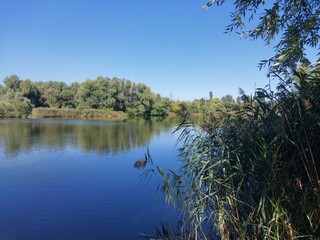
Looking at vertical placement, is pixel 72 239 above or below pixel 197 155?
below

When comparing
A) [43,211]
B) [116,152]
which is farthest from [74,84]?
[43,211]

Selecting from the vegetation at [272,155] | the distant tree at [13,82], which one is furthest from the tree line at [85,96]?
the vegetation at [272,155]

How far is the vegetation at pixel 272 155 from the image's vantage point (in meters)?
2.86

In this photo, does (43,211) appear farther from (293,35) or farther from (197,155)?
(293,35)

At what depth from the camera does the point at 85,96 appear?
53875 mm

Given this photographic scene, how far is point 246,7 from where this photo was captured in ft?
14.2

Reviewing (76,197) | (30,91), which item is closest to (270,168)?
(76,197)

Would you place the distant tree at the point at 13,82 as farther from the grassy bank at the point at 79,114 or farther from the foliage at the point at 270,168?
the foliage at the point at 270,168

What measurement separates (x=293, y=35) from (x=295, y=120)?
4.85 ft

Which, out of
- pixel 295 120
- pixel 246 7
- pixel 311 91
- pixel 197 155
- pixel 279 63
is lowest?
pixel 197 155

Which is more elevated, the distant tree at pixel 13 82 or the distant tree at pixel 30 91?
the distant tree at pixel 13 82

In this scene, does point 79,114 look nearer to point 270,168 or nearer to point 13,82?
point 13,82

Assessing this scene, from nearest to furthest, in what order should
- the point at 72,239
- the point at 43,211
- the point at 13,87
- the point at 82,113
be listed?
the point at 72,239
the point at 43,211
the point at 82,113
the point at 13,87

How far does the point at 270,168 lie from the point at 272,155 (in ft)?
0.55
